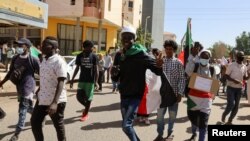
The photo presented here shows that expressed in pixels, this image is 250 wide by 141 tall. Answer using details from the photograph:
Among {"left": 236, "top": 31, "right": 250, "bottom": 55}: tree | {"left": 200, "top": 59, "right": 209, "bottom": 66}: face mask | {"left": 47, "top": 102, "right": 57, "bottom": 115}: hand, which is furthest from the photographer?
{"left": 236, "top": 31, "right": 250, "bottom": 55}: tree

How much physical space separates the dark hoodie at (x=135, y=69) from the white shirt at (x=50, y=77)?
2.80 feet

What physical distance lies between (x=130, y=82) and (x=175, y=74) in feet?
4.98

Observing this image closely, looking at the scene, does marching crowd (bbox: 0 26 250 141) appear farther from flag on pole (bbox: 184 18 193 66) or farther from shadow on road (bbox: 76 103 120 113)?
shadow on road (bbox: 76 103 120 113)

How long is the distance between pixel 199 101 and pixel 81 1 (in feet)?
103

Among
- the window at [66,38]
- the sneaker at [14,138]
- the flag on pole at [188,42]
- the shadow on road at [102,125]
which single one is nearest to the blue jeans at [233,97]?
the flag on pole at [188,42]

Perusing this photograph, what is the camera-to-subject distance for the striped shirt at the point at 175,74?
6594mm

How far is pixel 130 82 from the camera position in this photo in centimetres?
536

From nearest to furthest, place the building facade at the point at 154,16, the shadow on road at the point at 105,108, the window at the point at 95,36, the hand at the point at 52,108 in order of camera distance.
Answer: the hand at the point at 52,108, the shadow on road at the point at 105,108, the window at the point at 95,36, the building facade at the point at 154,16

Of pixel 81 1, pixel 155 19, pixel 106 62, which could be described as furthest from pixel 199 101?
pixel 155 19

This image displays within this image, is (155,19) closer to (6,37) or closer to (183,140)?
(6,37)

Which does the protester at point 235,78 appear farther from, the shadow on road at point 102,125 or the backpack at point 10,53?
the backpack at point 10,53

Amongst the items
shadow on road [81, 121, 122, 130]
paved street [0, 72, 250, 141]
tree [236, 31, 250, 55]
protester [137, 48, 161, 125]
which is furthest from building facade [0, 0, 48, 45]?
tree [236, 31, 250, 55]

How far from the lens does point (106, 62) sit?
19500 mm

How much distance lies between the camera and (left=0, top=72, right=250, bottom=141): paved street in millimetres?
7102
